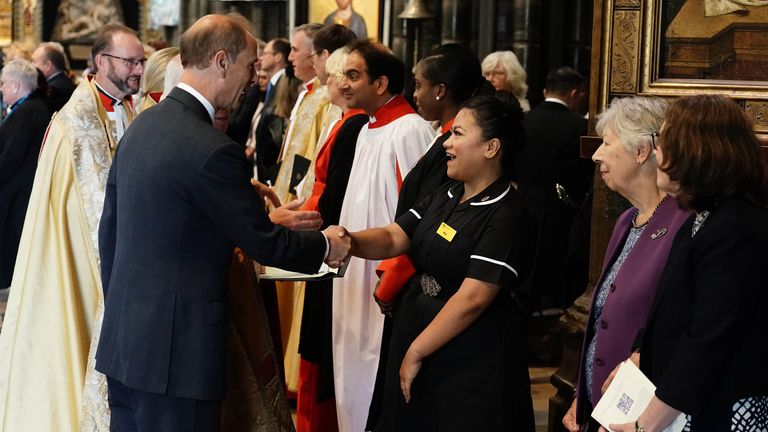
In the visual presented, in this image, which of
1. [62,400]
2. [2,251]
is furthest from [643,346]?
[2,251]

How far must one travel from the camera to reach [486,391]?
3.53 meters

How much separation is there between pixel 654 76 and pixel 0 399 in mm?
2903

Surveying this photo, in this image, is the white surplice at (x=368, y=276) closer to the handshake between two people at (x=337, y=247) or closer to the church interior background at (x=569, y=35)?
the church interior background at (x=569, y=35)

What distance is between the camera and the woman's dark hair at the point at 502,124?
12.0 feet

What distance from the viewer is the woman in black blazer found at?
252 centimetres

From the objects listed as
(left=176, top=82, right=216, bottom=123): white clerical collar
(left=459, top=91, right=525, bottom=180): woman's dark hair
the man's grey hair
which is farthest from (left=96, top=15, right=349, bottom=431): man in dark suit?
the man's grey hair

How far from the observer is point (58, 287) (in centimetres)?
440

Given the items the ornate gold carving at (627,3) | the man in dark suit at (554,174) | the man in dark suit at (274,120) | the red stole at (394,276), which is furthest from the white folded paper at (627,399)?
the man in dark suit at (274,120)

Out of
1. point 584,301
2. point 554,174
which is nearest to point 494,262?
point 584,301

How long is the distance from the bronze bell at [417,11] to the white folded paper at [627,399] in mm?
7513

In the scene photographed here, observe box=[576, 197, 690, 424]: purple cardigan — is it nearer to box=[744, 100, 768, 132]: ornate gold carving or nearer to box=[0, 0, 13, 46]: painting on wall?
box=[744, 100, 768, 132]: ornate gold carving

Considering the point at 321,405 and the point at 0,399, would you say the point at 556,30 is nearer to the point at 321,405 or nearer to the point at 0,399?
the point at 321,405

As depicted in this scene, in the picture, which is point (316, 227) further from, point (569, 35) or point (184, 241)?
point (569, 35)

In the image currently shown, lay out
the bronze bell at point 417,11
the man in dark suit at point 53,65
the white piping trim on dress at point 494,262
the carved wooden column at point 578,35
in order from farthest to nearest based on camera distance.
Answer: the bronze bell at point 417,11 → the carved wooden column at point 578,35 → the man in dark suit at point 53,65 → the white piping trim on dress at point 494,262
